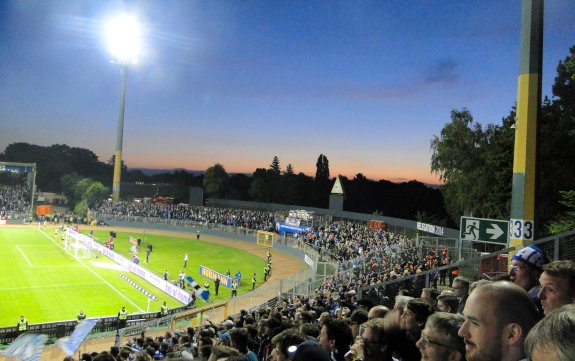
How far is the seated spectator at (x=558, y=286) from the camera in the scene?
3623 mm

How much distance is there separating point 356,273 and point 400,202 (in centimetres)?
5723

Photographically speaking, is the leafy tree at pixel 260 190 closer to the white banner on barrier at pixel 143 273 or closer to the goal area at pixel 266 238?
the goal area at pixel 266 238

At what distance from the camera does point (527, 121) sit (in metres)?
11.9

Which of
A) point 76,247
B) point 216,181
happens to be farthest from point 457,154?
point 216,181

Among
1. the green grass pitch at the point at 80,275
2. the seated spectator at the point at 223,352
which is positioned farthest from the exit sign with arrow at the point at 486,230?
the green grass pitch at the point at 80,275

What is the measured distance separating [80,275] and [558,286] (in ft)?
120

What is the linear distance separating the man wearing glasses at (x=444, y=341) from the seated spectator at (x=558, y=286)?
1017 millimetres

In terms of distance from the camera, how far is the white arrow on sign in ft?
38.8

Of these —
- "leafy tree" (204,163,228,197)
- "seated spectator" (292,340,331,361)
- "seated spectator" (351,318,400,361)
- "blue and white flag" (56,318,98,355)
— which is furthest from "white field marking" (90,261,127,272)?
"leafy tree" (204,163,228,197)

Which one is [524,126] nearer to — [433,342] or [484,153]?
[433,342]

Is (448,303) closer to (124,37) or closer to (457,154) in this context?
(457,154)

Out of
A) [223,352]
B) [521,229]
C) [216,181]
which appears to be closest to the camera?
[223,352]

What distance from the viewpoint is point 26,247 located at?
45875 millimetres

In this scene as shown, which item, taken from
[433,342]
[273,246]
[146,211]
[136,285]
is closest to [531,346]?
[433,342]
